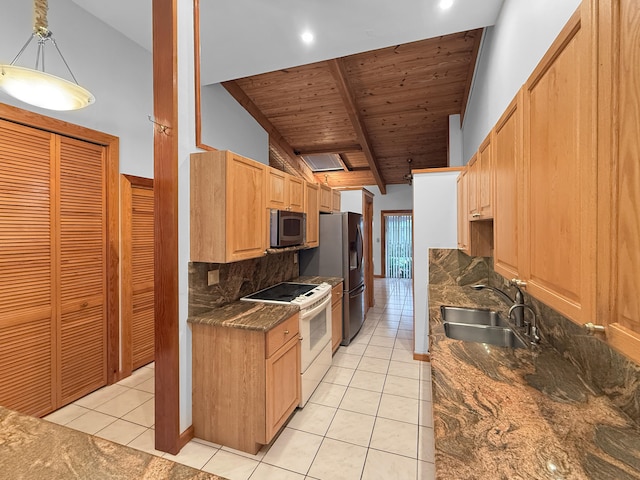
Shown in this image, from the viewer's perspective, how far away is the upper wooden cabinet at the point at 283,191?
2.50 meters

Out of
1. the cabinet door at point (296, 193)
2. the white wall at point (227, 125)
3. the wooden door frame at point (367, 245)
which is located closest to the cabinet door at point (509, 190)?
the cabinet door at point (296, 193)

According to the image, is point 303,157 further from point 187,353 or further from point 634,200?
point 634,200

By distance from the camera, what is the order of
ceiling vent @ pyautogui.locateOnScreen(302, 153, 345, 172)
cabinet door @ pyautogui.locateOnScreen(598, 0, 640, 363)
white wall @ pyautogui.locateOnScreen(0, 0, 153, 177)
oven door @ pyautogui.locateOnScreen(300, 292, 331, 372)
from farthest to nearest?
ceiling vent @ pyautogui.locateOnScreen(302, 153, 345, 172) → oven door @ pyautogui.locateOnScreen(300, 292, 331, 372) → white wall @ pyautogui.locateOnScreen(0, 0, 153, 177) → cabinet door @ pyautogui.locateOnScreen(598, 0, 640, 363)

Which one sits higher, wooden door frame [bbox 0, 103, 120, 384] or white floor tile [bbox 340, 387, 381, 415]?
wooden door frame [bbox 0, 103, 120, 384]

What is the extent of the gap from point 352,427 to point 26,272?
2710mm

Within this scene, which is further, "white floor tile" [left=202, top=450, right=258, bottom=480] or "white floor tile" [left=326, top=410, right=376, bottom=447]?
"white floor tile" [left=326, top=410, right=376, bottom=447]

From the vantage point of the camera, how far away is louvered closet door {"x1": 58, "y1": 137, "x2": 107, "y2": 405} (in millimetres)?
2412

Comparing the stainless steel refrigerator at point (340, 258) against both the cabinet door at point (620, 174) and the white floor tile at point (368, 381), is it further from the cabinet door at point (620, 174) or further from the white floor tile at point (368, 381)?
the cabinet door at point (620, 174)

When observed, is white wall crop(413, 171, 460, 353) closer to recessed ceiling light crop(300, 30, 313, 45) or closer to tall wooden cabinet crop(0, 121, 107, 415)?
recessed ceiling light crop(300, 30, 313, 45)

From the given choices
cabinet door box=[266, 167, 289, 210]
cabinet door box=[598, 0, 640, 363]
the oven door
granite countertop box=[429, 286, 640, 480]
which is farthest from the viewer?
cabinet door box=[266, 167, 289, 210]

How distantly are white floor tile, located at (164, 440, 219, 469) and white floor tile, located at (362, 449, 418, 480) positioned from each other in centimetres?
101

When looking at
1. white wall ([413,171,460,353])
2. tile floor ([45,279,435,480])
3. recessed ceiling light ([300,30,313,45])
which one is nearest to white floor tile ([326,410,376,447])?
tile floor ([45,279,435,480])

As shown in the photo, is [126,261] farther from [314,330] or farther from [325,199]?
[325,199]

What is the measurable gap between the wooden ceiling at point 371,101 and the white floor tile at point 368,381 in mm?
3846
